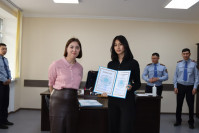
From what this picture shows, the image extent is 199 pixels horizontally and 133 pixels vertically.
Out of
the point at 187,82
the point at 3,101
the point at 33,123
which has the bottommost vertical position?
the point at 33,123

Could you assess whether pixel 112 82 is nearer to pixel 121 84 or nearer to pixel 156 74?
pixel 121 84

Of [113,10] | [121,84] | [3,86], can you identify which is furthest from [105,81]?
[113,10]

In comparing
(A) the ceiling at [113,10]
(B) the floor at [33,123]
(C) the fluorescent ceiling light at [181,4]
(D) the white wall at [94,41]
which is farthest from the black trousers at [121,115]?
(D) the white wall at [94,41]

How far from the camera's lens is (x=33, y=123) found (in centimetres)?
405

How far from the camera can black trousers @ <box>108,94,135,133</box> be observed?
177 centimetres

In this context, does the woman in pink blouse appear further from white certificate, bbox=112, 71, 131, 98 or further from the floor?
the floor

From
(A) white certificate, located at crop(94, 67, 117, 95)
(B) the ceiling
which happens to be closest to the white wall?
(B) the ceiling

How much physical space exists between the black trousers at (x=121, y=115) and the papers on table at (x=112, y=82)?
86mm

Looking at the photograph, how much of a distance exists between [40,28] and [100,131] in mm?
3841

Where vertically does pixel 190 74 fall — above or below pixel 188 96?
above

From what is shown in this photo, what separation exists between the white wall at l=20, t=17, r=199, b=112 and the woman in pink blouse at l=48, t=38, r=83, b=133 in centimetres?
349

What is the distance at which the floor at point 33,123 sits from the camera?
365 centimetres

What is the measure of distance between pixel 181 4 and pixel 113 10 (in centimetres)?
170

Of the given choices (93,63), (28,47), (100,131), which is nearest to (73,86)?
(100,131)
